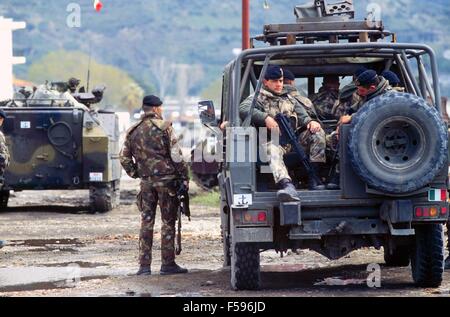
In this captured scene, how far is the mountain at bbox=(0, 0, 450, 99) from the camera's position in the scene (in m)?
116

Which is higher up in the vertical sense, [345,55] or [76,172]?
[345,55]

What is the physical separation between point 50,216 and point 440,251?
451 inches

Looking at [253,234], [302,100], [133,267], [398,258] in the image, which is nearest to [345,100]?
[302,100]

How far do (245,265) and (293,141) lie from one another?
1.09 meters

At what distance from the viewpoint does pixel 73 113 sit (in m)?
22.0

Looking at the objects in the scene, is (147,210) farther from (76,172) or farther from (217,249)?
(76,172)

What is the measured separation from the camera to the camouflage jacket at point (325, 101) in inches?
495

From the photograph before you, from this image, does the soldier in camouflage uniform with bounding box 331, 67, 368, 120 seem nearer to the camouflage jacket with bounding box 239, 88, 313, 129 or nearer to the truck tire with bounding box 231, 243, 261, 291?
the camouflage jacket with bounding box 239, 88, 313, 129

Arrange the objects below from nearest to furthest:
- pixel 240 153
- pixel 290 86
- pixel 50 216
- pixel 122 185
Result: pixel 240 153, pixel 290 86, pixel 50 216, pixel 122 185

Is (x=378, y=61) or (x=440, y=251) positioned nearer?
(x=440, y=251)

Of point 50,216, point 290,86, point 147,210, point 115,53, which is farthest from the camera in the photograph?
point 115,53

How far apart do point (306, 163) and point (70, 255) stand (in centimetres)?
472

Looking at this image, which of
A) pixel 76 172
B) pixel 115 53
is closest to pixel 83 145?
pixel 76 172

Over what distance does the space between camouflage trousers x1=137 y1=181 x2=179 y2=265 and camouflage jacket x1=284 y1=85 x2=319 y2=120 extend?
1.76m
